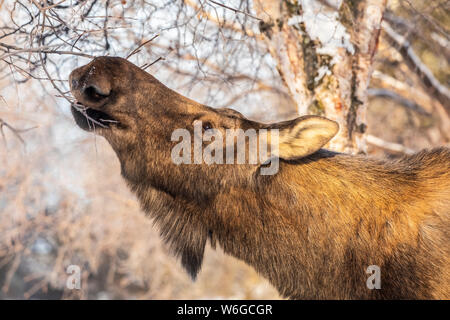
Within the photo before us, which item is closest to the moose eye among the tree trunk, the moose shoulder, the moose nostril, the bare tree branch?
the moose shoulder

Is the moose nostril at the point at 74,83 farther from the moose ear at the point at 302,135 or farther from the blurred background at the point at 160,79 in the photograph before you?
the moose ear at the point at 302,135

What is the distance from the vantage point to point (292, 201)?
11.6 feet

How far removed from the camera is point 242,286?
14.3 meters

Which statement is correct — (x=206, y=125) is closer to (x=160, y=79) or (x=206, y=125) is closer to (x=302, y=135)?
(x=302, y=135)

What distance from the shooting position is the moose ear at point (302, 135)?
337 centimetres

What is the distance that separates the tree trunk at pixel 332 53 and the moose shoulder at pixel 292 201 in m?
1.75

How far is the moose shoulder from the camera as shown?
3422 millimetres

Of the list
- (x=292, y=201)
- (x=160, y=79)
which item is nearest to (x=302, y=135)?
(x=292, y=201)

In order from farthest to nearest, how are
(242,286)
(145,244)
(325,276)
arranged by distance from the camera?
(242,286) < (145,244) < (325,276)

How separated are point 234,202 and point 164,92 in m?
0.91

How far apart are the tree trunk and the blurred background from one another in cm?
1

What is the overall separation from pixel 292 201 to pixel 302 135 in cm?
47

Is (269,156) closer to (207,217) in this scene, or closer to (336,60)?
(207,217)
